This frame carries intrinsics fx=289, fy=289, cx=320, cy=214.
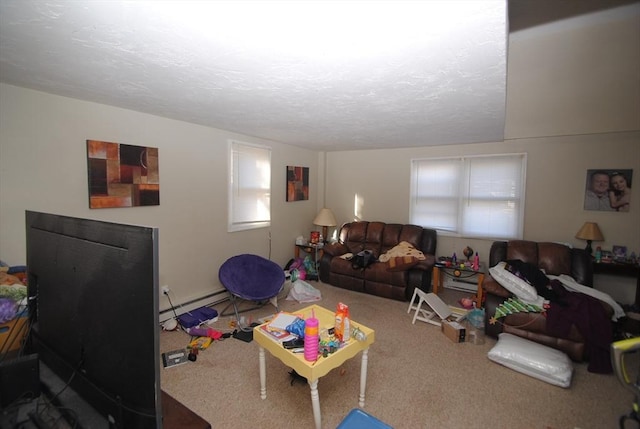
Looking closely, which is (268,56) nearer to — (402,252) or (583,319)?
(583,319)

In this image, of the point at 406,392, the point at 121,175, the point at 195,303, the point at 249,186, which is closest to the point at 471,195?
the point at 406,392

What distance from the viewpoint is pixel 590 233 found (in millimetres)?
3631

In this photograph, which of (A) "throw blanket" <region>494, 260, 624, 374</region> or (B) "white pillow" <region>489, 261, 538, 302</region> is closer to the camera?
(A) "throw blanket" <region>494, 260, 624, 374</region>

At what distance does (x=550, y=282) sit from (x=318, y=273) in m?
3.19

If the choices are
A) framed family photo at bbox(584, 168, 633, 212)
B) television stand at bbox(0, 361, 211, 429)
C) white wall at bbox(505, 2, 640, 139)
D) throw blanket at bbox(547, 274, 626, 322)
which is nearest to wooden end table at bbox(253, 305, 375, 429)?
television stand at bbox(0, 361, 211, 429)

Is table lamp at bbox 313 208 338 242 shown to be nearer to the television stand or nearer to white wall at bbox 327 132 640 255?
white wall at bbox 327 132 640 255

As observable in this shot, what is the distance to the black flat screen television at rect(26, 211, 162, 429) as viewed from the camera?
2.35ft

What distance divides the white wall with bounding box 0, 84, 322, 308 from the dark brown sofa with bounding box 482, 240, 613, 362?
127 inches

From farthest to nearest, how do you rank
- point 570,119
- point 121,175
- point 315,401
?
point 570,119 < point 121,175 < point 315,401

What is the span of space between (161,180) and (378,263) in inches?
124

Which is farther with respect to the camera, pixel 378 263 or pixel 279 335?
pixel 378 263

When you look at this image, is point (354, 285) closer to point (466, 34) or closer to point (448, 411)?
point (448, 411)

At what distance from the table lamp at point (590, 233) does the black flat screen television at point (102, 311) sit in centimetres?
A: 474

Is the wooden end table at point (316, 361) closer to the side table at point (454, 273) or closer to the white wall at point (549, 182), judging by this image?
the side table at point (454, 273)
